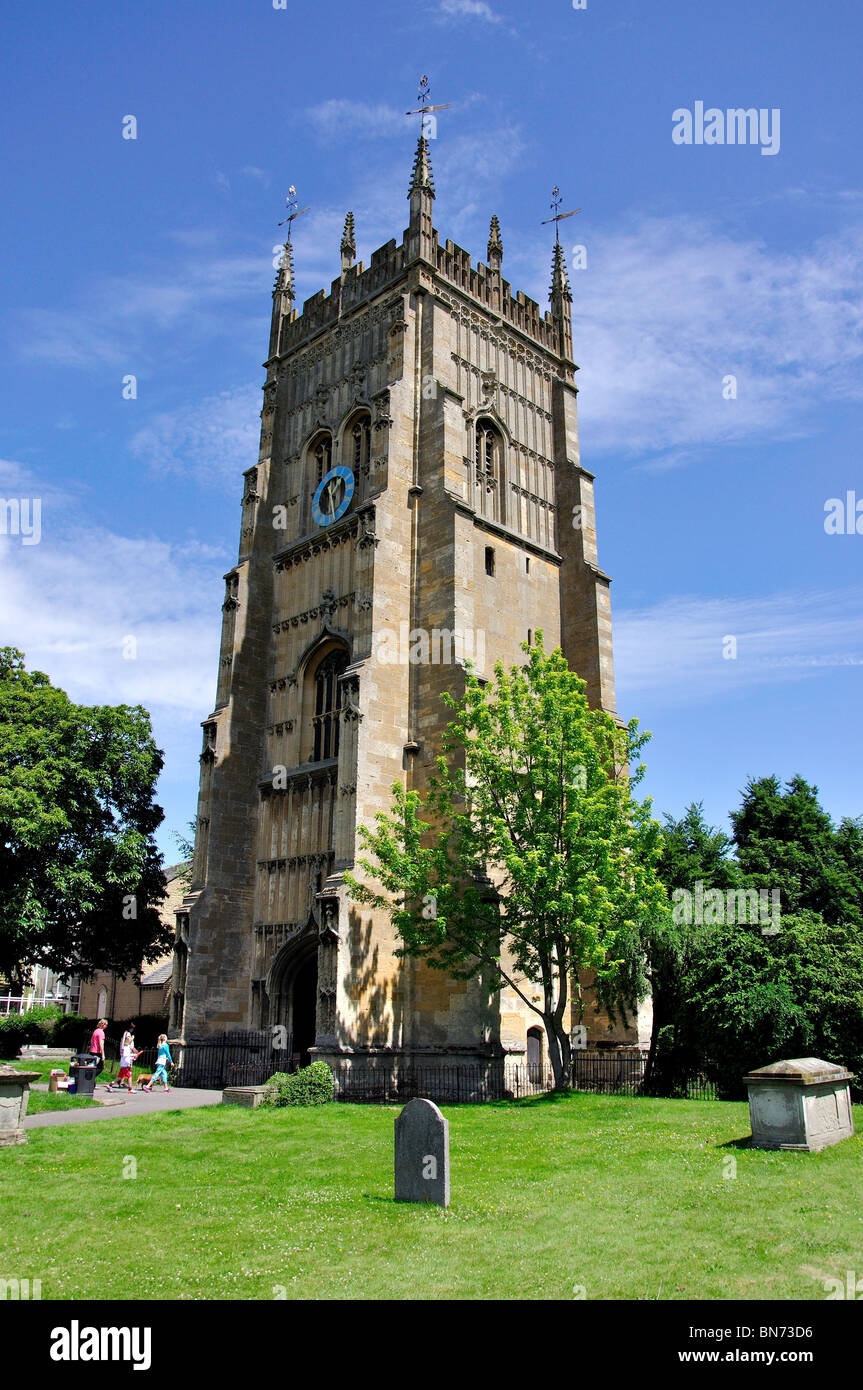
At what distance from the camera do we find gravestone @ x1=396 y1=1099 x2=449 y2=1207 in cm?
1072

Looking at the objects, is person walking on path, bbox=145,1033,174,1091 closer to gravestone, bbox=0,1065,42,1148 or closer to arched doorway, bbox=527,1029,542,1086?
arched doorway, bbox=527,1029,542,1086

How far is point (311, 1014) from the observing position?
29.5m

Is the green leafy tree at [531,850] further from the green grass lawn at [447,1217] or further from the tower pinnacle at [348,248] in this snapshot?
the tower pinnacle at [348,248]

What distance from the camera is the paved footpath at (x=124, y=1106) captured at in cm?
1920

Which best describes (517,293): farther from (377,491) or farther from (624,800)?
(624,800)

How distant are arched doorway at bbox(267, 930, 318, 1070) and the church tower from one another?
0.21 ft

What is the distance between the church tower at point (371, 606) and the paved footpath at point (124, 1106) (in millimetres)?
3119

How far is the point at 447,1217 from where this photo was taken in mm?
10117

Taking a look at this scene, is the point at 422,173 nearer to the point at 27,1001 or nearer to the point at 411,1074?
the point at 411,1074

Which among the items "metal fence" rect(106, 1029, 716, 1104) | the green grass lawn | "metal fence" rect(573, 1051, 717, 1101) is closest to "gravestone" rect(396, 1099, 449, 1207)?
the green grass lawn

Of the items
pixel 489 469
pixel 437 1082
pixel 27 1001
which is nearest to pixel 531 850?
pixel 437 1082

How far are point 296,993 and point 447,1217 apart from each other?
20.0m

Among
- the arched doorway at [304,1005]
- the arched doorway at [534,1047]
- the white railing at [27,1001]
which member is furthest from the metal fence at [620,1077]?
the white railing at [27,1001]

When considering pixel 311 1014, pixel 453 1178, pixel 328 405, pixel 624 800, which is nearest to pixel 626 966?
pixel 624 800
